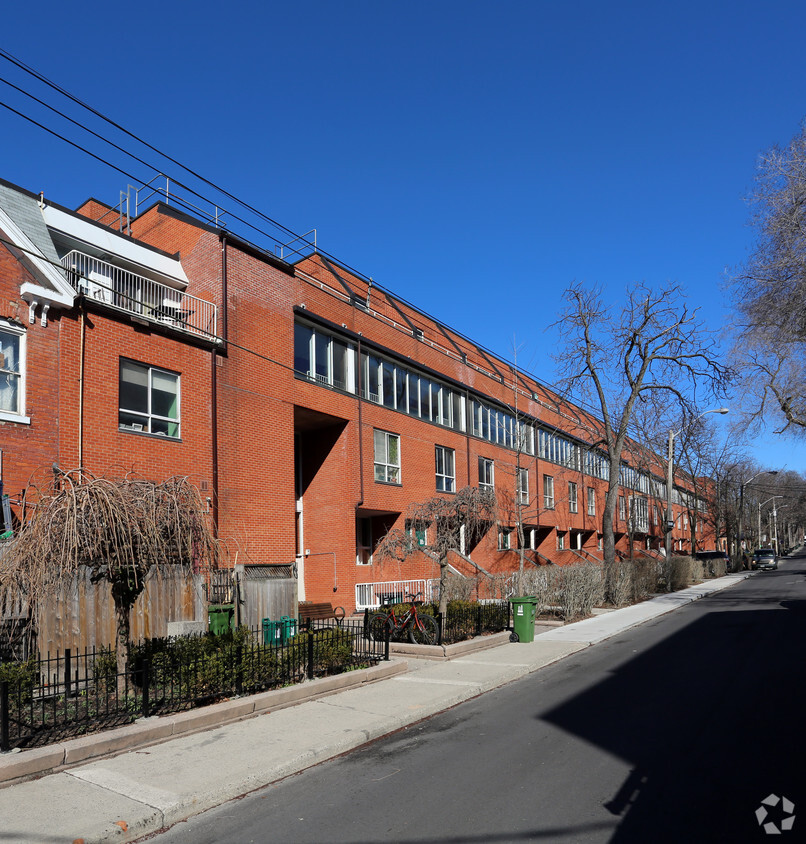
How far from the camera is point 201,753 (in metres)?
7.87

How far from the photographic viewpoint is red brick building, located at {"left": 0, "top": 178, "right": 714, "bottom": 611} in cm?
1509

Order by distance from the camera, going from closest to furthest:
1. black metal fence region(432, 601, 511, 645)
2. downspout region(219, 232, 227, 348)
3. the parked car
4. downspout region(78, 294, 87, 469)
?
downspout region(78, 294, 87, 469) < black metal fence region(432, 601, 511, 645) < downspout region(219, 232, 227, 348) < the parked car

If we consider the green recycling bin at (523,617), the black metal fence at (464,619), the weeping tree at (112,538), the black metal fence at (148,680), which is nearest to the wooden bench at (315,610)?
the black metal fence at (464,619)

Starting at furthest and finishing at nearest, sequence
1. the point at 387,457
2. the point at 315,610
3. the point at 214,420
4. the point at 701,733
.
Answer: the point at 387,457
the point at 315,610
the point at 214,420
the point at 701,733

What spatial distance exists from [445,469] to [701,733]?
2361 cm

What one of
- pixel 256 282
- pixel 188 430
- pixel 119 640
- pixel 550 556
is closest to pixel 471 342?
pixel 550 556

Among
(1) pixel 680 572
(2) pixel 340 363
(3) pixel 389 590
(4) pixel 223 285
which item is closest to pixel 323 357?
(2) pixel 340 363

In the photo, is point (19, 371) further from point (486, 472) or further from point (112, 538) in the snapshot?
point (486, 472)

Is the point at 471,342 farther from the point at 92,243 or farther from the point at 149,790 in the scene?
the point at 149,790

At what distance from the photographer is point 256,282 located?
835 inches

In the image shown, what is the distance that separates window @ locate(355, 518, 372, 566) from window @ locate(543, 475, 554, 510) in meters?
17.7

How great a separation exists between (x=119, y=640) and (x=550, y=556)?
3621 centimetres

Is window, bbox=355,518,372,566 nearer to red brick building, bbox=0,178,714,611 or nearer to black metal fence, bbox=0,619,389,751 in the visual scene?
red brick building, bbox=0,178,714,611

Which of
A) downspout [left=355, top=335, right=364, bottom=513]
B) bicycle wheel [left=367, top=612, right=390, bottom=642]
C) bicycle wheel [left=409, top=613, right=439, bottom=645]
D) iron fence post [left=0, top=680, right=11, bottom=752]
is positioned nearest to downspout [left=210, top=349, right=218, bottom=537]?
bicycle wheel [left=367, top=612, right=390, bottom=642]
